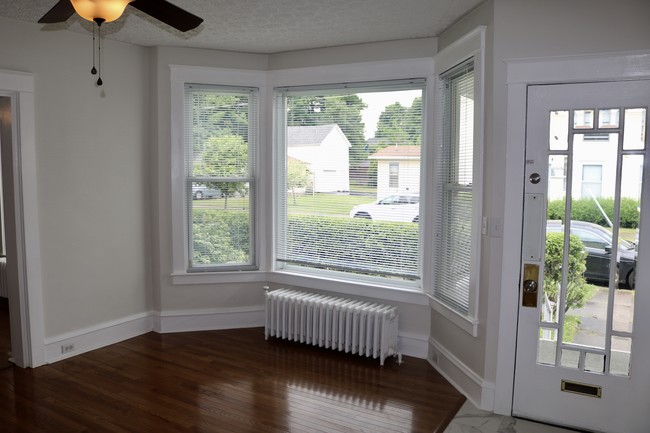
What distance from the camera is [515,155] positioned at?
3041 millimetres

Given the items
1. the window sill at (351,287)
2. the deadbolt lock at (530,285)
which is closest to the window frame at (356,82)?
the window sill at (351,287)

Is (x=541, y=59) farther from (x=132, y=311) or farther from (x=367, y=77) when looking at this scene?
(x=132, y=311)

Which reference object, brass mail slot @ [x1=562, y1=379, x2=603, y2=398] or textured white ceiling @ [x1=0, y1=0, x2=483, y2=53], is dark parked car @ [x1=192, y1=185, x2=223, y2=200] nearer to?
textured white ceiling @ [x1=0, y1=0, x2=483, y2=53]

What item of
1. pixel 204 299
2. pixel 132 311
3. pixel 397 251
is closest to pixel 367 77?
pixel 397 251

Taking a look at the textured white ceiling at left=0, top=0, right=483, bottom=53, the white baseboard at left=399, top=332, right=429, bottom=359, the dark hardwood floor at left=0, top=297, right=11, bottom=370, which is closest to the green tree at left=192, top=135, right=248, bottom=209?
the textured white ceiling at left=0, top=0, right=483, bottom=53

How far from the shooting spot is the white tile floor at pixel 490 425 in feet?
9.77

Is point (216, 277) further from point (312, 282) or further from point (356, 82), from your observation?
point (356, 82)

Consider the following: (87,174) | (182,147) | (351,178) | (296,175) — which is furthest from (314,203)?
(87,174)

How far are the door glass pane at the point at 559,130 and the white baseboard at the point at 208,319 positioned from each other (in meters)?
3.20

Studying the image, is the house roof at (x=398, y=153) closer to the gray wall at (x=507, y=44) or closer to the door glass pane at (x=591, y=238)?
the gray wall at (x=507, y=44)

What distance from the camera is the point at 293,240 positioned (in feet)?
15.6

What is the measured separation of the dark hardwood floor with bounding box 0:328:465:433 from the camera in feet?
10.0

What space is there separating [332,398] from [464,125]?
2231 millimetres

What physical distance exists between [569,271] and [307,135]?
2610 millimetres
